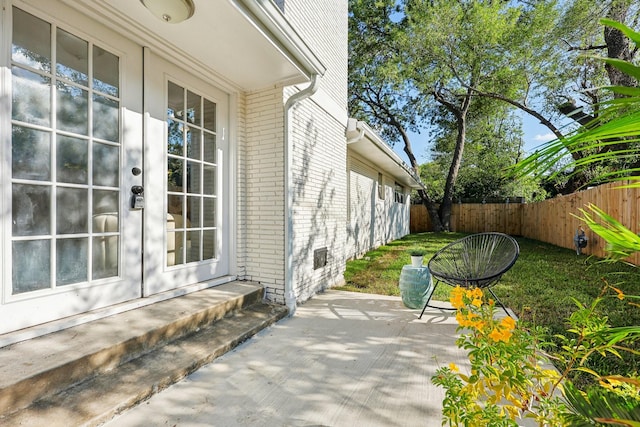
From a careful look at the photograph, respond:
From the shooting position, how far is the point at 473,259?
3594 mm

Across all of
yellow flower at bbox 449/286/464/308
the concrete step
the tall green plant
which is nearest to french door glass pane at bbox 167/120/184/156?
the concrete step

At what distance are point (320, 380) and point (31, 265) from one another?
2.05 m

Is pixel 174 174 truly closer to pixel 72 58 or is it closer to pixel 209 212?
pixel 209 212

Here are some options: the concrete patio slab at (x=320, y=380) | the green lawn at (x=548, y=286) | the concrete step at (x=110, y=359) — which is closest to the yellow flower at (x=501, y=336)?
the concrete patio slab at (x=320, y=380)

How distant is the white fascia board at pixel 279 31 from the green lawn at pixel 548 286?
2.87m

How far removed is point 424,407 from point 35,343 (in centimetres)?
241

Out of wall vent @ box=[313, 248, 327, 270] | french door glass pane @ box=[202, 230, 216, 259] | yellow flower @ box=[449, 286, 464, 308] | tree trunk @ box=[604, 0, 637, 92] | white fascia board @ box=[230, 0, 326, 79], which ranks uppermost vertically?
tree trunk @ box=[604, 0, 637, 92]

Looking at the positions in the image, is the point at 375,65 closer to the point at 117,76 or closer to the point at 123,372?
the point at 117,76

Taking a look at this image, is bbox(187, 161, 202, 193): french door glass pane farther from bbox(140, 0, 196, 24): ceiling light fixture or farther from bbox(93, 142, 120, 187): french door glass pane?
bbox(140, 0, 196, 24): ceiling light fixture

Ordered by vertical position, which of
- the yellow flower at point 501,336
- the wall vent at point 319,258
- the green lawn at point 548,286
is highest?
the yellow flower at point 501,336

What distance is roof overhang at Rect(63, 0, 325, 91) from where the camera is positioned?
2.21 m

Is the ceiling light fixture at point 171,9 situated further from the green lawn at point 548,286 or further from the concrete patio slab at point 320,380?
the green lawn at point 548,286

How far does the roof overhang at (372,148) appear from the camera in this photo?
209 inches

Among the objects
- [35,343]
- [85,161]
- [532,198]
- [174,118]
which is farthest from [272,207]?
[532,198]
